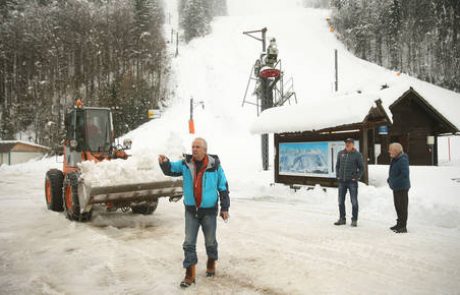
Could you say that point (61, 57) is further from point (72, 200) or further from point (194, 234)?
point (194, 234)

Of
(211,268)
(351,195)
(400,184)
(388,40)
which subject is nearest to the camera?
(211,268)

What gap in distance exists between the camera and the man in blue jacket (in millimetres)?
Answer: 4355

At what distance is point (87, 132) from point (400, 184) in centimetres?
755

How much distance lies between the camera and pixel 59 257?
557 cm

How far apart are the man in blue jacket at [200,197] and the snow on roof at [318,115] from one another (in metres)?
7.42

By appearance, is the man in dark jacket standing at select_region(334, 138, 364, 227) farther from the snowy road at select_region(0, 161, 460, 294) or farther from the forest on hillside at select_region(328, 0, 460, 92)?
the forest on hillside at select_region(328, 0, 460, 92)

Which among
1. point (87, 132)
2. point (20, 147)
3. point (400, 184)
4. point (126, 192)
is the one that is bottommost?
point (126, 192)

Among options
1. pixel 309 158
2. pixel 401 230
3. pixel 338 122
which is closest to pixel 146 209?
pixel 401 230

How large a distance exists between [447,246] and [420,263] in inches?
51.2

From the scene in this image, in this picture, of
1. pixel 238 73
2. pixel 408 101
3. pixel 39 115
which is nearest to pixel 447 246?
pixel 408 101

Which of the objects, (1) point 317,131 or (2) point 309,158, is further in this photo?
(2) point 309,158

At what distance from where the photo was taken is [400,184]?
7113 millimetres

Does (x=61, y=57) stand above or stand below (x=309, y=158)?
above

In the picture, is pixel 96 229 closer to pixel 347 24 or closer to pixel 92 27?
pixel 92 27
